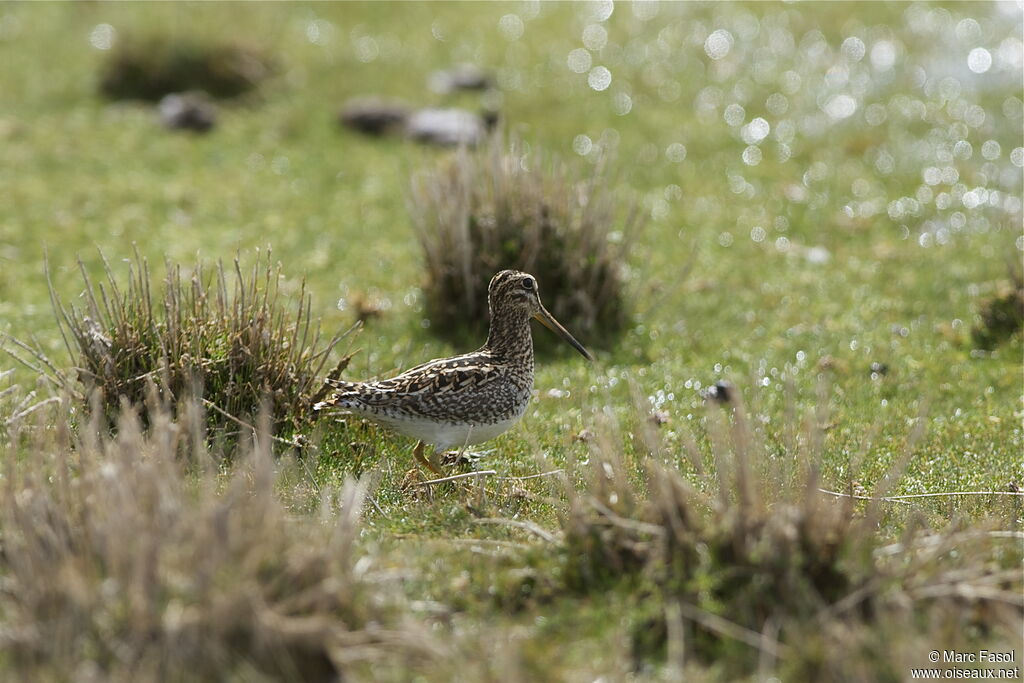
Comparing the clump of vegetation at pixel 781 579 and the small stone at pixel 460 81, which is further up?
the small stone at pixel 460 81

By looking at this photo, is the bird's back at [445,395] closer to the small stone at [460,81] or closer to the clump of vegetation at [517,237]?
the clump of vegetation at [517,237]

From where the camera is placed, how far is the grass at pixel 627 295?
6156mm

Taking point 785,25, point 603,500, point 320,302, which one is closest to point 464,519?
point 603,500

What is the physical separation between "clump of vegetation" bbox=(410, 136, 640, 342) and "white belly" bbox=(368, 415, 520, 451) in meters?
3.52

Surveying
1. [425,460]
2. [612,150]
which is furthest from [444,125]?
[425,460]

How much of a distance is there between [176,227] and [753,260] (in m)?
6.90

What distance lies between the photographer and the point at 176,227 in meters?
15.3

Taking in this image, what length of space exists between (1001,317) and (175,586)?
9.23m

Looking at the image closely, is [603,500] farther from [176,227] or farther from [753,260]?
[176,227]

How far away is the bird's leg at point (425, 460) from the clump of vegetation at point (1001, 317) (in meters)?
6.07

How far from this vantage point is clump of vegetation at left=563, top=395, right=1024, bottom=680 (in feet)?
19.3

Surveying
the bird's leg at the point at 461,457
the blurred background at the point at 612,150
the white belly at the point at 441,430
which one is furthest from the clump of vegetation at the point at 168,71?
the white belly at the point at 441,430

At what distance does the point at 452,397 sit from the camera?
→ 8516 millimetres

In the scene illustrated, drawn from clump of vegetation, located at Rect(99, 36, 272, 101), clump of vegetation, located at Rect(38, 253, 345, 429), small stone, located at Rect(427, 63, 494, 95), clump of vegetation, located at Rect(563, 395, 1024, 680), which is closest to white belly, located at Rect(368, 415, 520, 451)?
clump of vegetation, located at Rect(38, 253, 345, 429)
